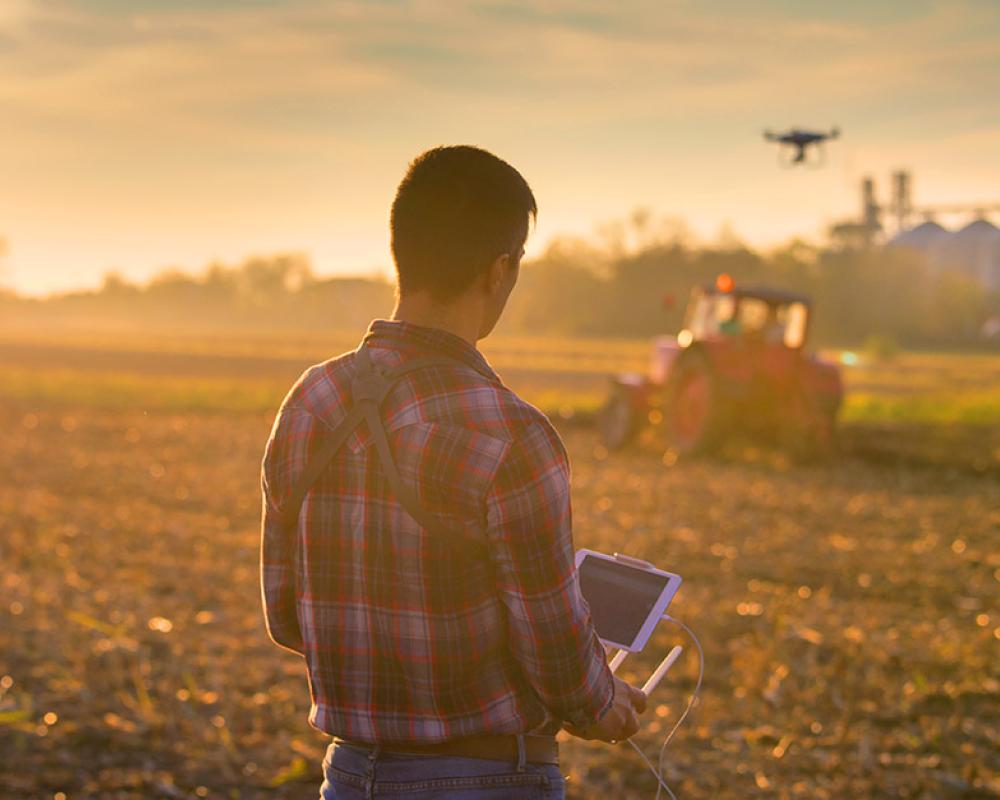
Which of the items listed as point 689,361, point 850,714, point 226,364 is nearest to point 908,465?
point 689,361

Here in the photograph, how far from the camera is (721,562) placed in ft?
26.9

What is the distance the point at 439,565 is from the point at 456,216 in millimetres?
508

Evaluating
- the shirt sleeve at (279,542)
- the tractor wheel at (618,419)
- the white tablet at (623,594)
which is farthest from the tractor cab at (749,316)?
the shirt sleeve at (279,542)

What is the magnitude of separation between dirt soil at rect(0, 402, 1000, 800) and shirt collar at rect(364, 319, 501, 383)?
106 inches

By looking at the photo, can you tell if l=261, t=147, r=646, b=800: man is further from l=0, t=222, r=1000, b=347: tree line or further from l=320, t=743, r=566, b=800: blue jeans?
l=0, t=222, r=1000, b=347: tree line

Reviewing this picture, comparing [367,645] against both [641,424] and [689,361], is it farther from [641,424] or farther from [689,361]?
[641,424]

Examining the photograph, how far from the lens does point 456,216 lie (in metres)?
1.65

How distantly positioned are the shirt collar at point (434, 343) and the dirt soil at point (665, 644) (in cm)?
269

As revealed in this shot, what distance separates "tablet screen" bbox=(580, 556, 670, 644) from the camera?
1910mm

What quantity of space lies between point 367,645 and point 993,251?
59871 millimetres

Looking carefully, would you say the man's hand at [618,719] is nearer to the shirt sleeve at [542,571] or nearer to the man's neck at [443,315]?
the shirt sleeve at [542,571]

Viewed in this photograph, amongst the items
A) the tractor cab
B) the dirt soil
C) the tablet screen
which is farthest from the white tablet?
the tractor cab

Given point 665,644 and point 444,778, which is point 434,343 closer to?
point 444,778

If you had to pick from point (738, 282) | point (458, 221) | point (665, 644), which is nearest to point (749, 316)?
point (665, 644)
